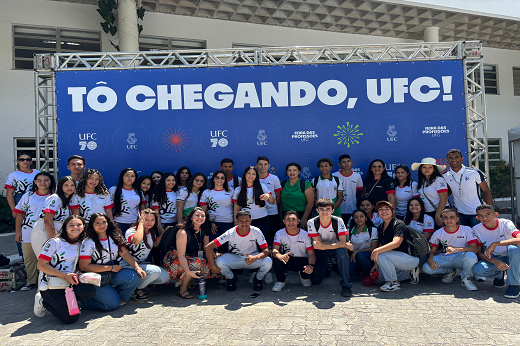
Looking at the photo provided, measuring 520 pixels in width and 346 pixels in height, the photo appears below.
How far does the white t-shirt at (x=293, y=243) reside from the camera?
14.8ft

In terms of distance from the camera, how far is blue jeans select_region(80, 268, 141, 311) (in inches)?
146

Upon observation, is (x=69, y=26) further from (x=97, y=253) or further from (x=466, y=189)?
(x=466, y=189)

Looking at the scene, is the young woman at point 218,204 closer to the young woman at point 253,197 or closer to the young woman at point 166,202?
the young woman at point 253,197

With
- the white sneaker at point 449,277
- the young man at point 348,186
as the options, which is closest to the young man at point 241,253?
the young man at point 348,186

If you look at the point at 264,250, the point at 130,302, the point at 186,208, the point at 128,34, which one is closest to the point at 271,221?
the point at 264,250

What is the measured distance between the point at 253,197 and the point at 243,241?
733mm

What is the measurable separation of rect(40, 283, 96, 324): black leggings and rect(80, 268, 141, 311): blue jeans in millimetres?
131

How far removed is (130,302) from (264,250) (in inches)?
66.1

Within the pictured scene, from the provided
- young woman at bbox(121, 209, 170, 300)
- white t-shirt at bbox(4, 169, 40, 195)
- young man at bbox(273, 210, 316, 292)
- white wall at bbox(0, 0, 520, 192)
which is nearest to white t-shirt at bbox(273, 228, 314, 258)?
young man at bbox(273, 210, 316, 292)

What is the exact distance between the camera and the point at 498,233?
4234 mm

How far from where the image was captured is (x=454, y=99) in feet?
19.7

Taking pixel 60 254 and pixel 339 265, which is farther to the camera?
pixel 339 265

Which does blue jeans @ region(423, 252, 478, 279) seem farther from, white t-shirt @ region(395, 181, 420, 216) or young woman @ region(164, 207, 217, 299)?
young woman @ region(164, 207, 217, 299)

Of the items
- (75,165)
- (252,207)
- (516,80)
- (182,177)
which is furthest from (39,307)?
(516,80)
